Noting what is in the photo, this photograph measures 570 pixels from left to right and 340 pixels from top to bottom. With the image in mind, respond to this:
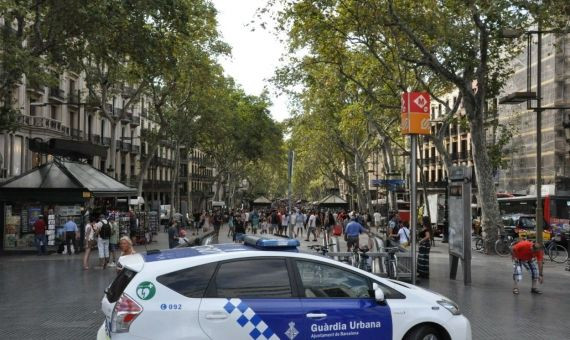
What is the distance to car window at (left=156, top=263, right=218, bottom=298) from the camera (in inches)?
214

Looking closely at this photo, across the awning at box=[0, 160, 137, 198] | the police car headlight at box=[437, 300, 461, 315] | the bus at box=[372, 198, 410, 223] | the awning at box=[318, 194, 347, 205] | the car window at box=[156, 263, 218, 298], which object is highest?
the awning at box=[0, 160, 137, 198]

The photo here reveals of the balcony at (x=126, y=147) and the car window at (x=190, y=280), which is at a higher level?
the balcony at (x=126, y=147)

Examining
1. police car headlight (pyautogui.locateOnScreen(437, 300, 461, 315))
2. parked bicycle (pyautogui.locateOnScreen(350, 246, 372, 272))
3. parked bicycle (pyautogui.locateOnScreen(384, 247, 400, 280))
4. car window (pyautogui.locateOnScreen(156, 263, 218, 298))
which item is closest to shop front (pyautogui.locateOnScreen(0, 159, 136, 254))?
parked bicycle (pyautogui.locateOnScreen(350, 246, 372, 272))

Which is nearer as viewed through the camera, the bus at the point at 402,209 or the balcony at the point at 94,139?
the bus at the point at 402,209

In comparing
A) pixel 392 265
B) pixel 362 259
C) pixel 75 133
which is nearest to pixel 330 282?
pixel 362 259

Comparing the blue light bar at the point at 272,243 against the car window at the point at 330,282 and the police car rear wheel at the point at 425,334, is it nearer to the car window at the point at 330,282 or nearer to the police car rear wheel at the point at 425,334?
the car window at the point at 330,282

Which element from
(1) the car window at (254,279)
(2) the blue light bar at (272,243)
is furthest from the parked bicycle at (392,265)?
(1) the car window at (254,279)

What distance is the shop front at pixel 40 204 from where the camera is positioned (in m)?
23.0

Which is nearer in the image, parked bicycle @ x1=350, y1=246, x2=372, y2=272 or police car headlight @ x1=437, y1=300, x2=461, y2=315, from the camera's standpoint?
police car headlight @ x1=437, y1=300, x2=461, y2=315

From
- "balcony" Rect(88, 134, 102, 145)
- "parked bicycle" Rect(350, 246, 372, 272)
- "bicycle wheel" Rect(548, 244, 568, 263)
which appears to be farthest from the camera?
"balcony" Rect(88, 134, 102, 145)

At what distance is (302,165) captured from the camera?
72.5 meters

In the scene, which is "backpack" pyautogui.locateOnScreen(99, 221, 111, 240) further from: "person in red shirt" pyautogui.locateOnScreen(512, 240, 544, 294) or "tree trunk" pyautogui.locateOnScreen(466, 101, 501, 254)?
"tree trunk" pyautogui.locateOnScreen(466, 101, 501, 254)

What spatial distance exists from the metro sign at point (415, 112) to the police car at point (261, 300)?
5756mm

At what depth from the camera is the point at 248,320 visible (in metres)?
5.47
